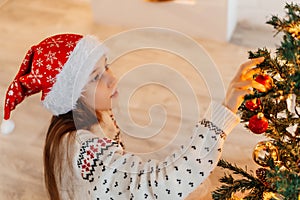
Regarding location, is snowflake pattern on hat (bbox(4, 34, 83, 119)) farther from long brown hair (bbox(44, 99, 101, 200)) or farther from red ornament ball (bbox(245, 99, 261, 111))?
red ornament ball (bbox(245, 99, 261, 111))

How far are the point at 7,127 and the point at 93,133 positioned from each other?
0.68 m

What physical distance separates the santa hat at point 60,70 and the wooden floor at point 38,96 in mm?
529

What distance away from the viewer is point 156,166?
4.33ft

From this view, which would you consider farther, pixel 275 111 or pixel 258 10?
pixel 258 10

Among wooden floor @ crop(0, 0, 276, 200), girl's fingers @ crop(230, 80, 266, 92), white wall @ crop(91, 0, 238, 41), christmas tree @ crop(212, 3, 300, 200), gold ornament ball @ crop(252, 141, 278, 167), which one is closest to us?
christmas tree @ crop(212, 3, 300, 200)

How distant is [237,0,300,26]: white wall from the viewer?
90.6 inches

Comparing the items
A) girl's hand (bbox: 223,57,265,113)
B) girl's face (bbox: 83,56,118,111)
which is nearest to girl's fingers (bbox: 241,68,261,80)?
girl's hand (bbox: 223,57,265,113)

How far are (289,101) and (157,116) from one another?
889mm

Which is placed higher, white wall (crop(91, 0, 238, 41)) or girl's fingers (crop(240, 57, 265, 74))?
girl's fingers (crop(240, 57, 265, 74))

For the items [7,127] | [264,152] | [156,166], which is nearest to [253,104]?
[264,152]

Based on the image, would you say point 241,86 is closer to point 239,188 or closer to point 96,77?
point 239,188

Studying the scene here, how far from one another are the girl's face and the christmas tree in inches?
14.5

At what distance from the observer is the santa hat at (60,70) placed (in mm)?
1330

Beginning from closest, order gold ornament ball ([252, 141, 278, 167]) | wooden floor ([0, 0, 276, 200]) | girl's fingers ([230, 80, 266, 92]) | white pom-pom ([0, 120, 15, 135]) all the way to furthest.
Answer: girl's fingers ([230, 80, 266, 92])
gold ornament ball ([252, 141, 278, 167])
wooden floor ([0, 0, 276, 200])
white pom-pom ([0, 120, 15, 135])
